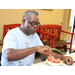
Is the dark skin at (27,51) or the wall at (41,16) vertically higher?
the wall at (41,16)

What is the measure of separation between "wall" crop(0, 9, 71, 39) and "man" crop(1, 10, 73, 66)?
158cm

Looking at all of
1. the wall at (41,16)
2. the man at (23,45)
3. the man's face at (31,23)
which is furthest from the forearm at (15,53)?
the wall at (41,16)

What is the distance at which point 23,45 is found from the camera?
1365mm

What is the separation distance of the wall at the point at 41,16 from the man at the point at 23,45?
158cm

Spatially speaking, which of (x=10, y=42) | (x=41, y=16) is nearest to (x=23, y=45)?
(x=10, y=42)

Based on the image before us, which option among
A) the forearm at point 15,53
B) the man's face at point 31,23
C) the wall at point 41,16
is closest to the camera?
the forearm at point 15,53

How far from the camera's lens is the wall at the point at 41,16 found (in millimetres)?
2814

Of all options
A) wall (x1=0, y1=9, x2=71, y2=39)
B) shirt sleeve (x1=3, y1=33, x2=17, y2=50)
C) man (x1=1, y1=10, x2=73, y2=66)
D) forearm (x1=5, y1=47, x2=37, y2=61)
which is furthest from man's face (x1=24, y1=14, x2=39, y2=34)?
wall (x1=0, y1=9, x2=71, y2=39)

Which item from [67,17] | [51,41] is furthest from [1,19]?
[67,17]

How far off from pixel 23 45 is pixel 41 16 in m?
2.47

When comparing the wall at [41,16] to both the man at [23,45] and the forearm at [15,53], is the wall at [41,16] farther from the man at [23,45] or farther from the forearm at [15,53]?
the forearm at [15,53]

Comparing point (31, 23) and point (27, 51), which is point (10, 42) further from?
point (31, 23)
